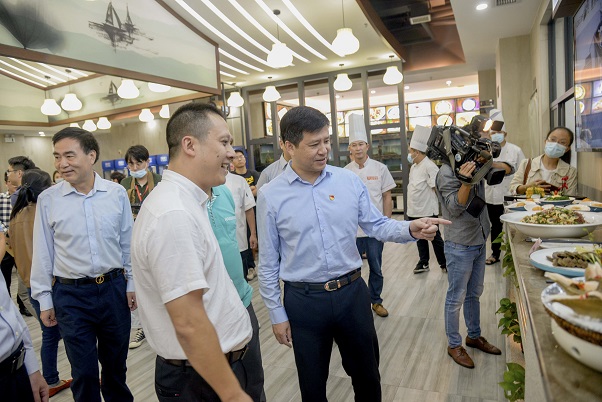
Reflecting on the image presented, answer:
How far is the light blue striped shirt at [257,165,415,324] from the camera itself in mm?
1764

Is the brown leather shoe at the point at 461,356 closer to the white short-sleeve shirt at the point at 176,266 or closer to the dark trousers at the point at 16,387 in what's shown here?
the white short-sleeve shirt at the point at 176,266

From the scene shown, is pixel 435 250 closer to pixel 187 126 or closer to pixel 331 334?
pixel 331 334

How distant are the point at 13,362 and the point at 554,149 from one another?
12.3ft

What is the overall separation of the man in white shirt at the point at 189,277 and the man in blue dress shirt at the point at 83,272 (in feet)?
3.38

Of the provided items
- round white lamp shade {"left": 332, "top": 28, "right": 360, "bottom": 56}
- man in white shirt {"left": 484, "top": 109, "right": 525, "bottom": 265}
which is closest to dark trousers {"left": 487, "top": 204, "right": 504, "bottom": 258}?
man in white shirt {"left": 484, "top": 109, "right": 525, "bottom": 265}

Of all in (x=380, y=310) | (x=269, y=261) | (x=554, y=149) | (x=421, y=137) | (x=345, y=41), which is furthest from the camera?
(x=345, y=41)

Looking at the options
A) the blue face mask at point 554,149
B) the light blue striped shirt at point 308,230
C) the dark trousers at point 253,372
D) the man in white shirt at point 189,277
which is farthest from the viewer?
the blue face mask at point 554,149

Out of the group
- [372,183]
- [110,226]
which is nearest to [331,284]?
[110,226]

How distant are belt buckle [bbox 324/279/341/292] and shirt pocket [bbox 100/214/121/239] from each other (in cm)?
126

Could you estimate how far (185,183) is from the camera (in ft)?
3.99

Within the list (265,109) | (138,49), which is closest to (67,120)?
(138,49)

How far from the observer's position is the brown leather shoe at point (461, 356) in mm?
Answer: 2643

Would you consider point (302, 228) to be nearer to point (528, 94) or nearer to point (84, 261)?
point (84, 261)

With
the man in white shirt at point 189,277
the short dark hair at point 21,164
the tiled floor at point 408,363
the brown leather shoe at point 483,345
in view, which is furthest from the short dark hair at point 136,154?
the brown leather shoe at point 483,345
